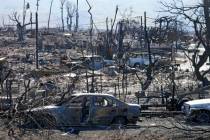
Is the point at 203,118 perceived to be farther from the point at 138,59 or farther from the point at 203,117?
the point at 138,59

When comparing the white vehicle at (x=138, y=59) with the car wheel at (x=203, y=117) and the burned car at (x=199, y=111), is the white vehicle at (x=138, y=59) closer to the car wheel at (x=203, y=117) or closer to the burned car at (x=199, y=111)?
the burned car at (x=199, y=111)

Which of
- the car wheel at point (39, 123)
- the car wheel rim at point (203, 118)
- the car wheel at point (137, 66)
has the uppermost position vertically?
the car wheel at point (39, 123)

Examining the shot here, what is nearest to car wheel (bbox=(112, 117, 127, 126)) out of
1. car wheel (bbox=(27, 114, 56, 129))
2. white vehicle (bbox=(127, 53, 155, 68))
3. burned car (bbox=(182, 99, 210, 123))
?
burned car (bbox=(182, 99, 210, 123))

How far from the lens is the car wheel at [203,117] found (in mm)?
21500

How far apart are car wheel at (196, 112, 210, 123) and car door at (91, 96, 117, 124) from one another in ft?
11.6

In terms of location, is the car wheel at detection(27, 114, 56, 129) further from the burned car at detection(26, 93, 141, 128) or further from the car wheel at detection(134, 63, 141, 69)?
the car wheel at detection(134, 63, 141, 69)

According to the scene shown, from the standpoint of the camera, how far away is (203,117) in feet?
71.2

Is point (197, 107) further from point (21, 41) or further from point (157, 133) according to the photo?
point (21, 41)

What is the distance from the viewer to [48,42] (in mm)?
84438

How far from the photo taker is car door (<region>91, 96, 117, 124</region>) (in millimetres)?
20031

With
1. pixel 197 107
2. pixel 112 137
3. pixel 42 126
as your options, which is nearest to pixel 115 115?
pixel 197 107

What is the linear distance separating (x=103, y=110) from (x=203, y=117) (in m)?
4.14

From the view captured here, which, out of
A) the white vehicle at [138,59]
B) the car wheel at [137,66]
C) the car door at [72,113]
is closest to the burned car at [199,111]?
the car door at [72,113]

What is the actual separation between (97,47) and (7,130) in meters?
53.4
